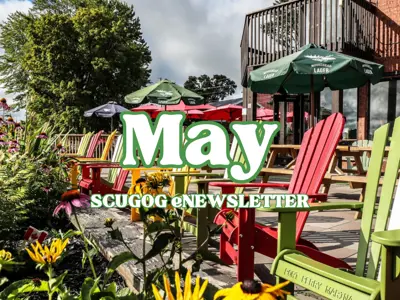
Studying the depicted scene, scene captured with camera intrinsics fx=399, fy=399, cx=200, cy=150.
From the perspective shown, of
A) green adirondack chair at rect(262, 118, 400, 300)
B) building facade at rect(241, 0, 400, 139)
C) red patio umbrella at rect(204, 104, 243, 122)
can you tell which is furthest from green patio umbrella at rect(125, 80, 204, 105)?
green adirondack chair at rect(262, 118, 400, 300)

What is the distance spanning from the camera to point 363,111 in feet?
35.9

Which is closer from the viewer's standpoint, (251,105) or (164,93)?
(164,93)

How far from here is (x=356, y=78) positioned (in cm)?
716

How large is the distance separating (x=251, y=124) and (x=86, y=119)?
24.8 meters

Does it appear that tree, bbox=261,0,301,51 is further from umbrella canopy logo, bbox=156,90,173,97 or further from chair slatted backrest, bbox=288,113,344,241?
chair slatted backrest, bbox=288,113,344,241

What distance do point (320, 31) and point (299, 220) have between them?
27.7 ft

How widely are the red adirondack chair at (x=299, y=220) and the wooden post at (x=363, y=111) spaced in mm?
8649

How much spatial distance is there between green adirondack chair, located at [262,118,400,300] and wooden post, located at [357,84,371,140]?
9.52 m

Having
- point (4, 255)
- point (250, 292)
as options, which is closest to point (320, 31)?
point (4, 255)

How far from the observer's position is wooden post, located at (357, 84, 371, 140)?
35.2 feet

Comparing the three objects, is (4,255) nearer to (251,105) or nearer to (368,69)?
(368,69)

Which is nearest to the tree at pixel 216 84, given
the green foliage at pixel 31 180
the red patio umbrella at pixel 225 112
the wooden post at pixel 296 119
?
the red patio umbrella at pixel 225 112

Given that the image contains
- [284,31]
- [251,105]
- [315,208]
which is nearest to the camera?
[315,208]

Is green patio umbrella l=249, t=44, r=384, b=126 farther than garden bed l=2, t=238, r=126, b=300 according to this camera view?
Yes
